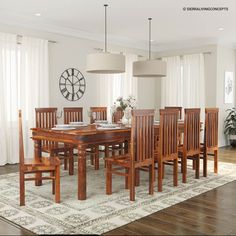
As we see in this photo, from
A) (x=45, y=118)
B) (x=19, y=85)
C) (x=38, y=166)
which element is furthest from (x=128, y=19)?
(x=38, y=166)

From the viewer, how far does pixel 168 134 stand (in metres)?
4.05

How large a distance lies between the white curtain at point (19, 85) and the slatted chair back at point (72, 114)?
2.91 feet

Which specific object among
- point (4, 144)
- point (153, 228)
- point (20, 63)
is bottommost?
point (153, 228)

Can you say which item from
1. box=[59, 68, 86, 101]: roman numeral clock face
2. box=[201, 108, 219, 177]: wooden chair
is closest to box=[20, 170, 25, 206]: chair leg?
box=[201, 108, 219, 177]: wooden chair

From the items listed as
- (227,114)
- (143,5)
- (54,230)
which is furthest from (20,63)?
(227,114)

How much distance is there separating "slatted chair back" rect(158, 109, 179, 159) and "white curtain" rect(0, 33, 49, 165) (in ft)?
9.51

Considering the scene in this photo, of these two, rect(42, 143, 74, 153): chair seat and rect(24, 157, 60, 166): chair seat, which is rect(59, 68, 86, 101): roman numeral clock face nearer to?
rect(42, 143, 74, 153): chair seat

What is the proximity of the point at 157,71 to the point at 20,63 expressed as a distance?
246cm

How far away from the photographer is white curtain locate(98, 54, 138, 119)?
7266mm

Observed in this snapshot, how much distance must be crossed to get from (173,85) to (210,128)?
365cm

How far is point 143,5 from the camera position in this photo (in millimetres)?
4918

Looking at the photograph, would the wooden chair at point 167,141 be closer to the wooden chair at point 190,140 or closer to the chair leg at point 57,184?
the wooden chair at point 190,140

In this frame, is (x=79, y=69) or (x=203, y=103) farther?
(x=203, y=103)

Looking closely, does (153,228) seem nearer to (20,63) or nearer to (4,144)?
(4,144)
